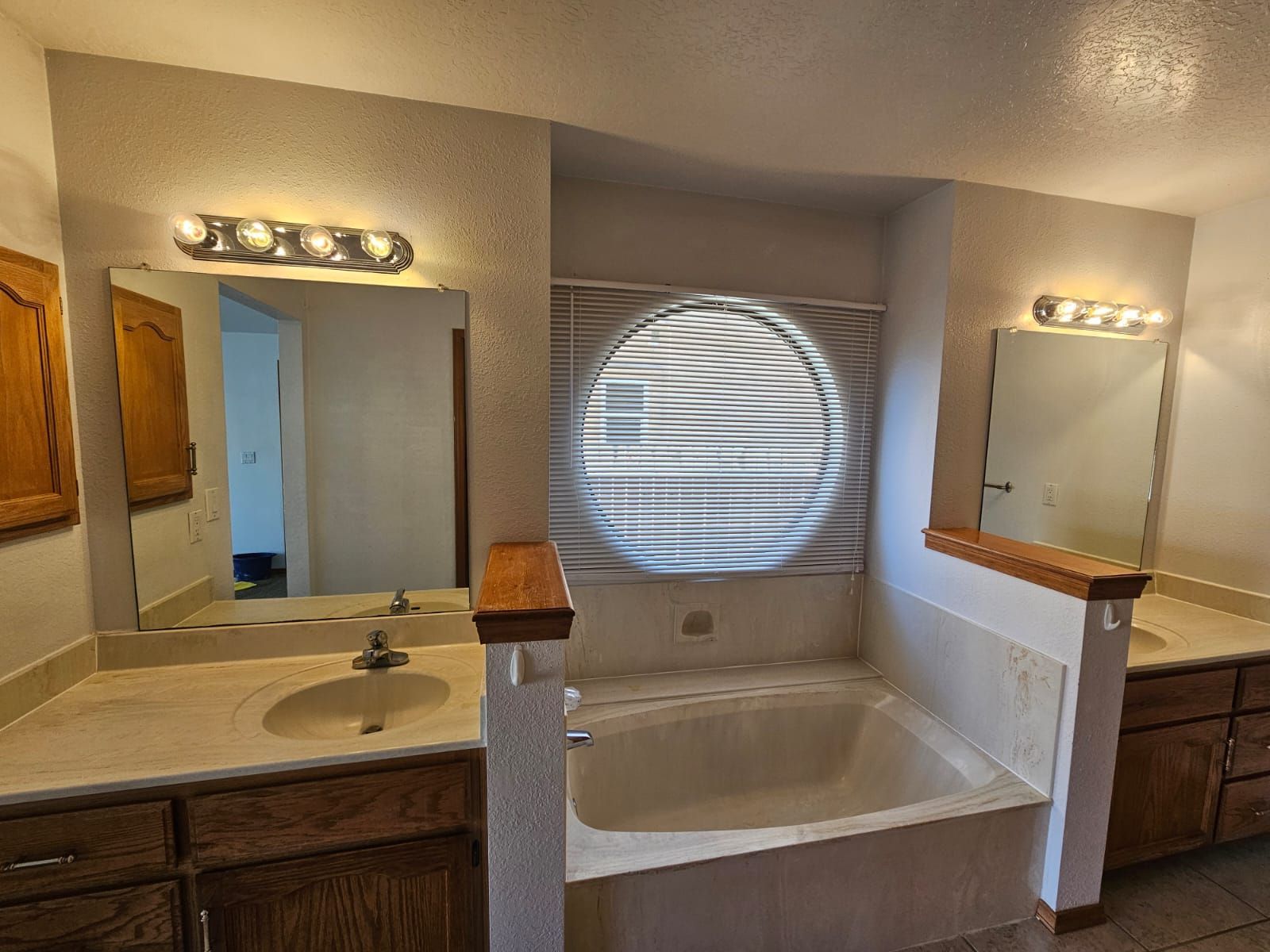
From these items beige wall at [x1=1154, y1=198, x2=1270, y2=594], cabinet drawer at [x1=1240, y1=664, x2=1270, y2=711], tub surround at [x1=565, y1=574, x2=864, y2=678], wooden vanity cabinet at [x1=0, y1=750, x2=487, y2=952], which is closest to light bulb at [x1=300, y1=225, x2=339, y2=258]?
wooden vanity cabinet at [x1=0, y1=750, x2=487, y2=952]

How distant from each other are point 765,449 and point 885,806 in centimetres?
140

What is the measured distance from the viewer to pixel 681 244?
2096 mm

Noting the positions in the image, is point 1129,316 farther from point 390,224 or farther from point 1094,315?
point 390,224

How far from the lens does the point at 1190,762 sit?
1.72 meters

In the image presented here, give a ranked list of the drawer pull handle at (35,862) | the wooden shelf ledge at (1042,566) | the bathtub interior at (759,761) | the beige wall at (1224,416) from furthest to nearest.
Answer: the beige wall at (1224,416), the bathtub interior at (759,761), the wooden shelf ledge at (1042,566), the drawer pull handle at (35,862)

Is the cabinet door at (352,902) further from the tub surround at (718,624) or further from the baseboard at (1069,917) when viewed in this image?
the baseboard at (1069,917)

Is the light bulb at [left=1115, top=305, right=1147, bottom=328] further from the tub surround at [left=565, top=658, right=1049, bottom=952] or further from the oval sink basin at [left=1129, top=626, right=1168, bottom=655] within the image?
the tub surround at [left=565, top=658, right=1049, bottom=952]

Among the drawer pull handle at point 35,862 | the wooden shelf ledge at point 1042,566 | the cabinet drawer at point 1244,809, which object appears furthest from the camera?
the cabinet drawer at point 1244,809

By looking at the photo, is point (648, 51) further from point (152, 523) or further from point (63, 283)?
point (152, 523)

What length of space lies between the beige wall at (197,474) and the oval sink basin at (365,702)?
1.46 ft

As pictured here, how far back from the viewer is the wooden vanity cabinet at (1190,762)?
5.40ft

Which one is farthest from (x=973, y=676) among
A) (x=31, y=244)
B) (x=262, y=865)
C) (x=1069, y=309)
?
(x=31, y=244)

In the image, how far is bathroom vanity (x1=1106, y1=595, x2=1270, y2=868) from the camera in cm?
164

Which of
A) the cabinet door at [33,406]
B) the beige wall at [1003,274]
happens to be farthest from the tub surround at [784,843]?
the cabinet door at [33,406]
